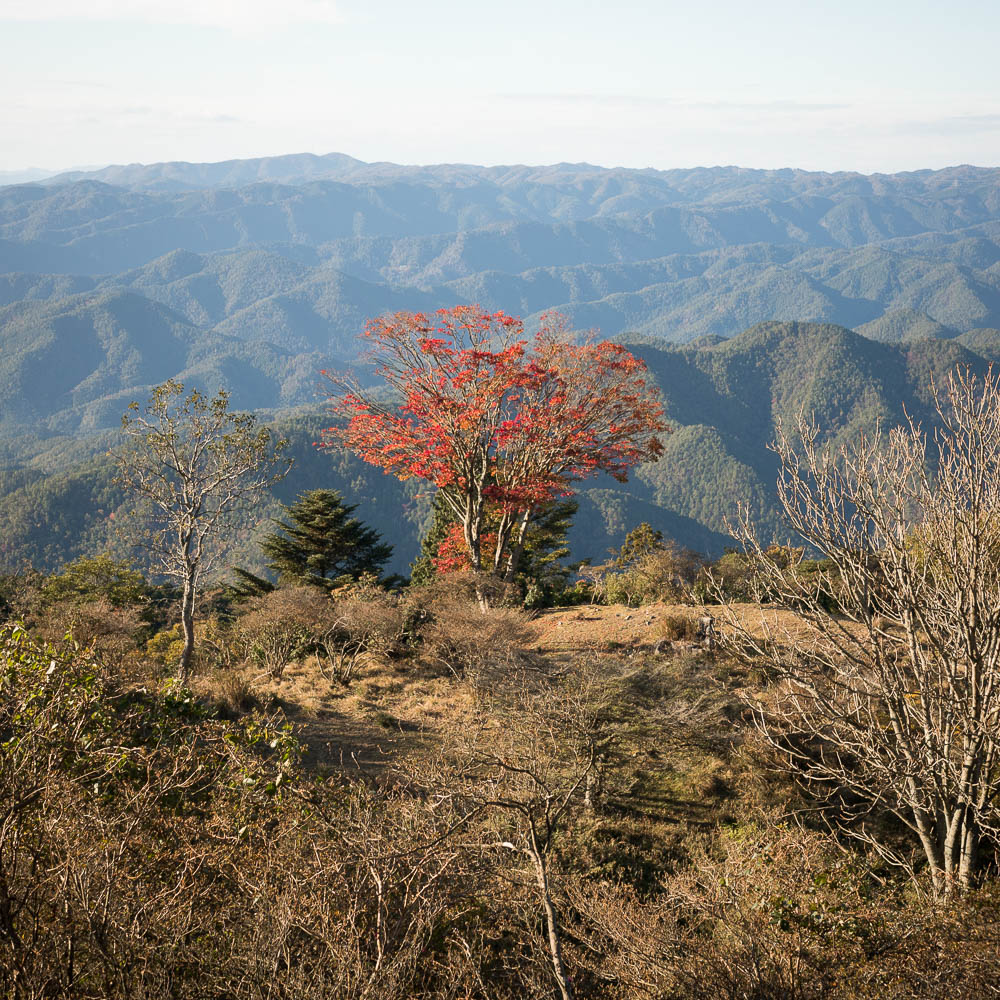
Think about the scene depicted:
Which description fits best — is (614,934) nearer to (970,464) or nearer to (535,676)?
(970,464)

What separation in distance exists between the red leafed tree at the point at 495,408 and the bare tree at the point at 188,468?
7.84 feet

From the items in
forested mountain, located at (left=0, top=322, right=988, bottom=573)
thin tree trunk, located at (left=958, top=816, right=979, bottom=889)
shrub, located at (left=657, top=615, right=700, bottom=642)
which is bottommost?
forested mountain, located at (left=0, top=322, right=988, bottom=573)

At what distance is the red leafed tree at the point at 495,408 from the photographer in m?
17.8

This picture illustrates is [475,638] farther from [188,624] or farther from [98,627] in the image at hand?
[98,627]

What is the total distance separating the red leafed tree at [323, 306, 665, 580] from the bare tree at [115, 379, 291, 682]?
2390mm

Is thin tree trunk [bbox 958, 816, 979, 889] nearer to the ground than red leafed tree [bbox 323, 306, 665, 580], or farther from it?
nearer to the ground

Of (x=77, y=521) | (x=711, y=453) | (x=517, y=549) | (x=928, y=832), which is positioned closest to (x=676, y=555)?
(x=517, y=549)

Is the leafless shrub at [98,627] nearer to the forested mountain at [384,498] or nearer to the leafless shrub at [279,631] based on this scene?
the leafless shrub at [279,631]

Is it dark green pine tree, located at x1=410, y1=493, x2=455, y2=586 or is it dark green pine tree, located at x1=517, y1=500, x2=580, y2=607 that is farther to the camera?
dark green pine tree, located at x1=410, y1=493, x2=455, y2=586

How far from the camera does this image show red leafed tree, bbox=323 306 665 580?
58.3 feet

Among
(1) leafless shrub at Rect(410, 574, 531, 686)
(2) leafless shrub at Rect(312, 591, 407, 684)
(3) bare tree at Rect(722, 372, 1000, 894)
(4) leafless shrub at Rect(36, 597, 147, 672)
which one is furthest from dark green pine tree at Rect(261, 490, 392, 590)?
(3) bare tree at Rect(722, 372, 1000, 894)

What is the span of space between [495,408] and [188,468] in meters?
7.75

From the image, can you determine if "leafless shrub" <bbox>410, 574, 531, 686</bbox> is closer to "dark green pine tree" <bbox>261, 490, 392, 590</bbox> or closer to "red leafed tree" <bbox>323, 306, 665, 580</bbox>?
"red leafed tree" <bbox>323, 306, 665, 580</bbox>

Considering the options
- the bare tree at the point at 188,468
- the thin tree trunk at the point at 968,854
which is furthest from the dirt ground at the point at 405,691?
the thin tree trunk at the point at 968,854
